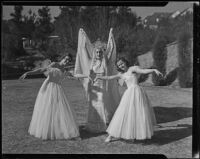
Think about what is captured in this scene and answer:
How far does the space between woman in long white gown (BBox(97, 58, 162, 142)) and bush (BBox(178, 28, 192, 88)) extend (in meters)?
0.42

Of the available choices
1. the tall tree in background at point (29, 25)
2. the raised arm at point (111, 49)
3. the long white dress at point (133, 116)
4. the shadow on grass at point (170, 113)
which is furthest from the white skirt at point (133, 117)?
the tall tree in background at point (29, 25)

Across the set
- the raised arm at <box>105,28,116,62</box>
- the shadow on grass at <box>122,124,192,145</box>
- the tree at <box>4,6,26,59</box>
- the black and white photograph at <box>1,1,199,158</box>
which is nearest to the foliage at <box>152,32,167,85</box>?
the black and white photograph at <box>1,1,199,158</box>

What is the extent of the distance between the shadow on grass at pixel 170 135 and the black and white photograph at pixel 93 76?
0.01m

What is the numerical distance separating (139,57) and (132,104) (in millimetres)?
696

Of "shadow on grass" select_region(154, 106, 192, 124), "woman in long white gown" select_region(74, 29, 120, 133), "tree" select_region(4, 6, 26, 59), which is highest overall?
"tree" select_region(4, 6, 26, 59)

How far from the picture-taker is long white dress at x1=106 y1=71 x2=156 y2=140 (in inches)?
157

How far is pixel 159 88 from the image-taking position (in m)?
4.31

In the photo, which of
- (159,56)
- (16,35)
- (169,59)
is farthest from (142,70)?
(16,35)

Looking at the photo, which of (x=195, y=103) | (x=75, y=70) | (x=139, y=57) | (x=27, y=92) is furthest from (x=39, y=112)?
(x=195, y=103)

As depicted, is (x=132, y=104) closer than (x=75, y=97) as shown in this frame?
Yes

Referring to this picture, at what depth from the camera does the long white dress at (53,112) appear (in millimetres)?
4113

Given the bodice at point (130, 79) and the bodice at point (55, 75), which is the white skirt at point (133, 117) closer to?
the bodice at point (130, 79)

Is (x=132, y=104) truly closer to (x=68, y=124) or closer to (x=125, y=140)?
(x=125, y=140)

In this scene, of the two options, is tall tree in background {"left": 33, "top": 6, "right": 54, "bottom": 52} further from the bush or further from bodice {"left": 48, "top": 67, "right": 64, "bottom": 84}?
the bush
